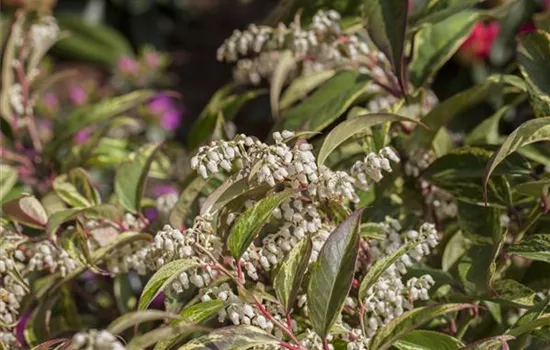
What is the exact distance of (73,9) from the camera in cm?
430

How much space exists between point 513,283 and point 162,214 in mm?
461

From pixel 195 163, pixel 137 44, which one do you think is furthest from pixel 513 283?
pixel 137 44

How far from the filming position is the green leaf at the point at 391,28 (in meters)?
1.20

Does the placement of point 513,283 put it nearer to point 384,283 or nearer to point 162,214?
point 384,283

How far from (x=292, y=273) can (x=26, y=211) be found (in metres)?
0.39

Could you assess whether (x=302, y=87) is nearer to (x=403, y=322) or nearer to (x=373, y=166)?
(x=373, y=166)

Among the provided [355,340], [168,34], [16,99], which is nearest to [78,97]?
[16,99]

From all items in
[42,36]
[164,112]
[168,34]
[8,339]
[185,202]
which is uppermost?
[42,36]

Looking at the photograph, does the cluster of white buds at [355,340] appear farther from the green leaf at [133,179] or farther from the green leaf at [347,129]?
the green leaf at [133,179]

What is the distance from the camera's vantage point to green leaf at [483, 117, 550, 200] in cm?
94

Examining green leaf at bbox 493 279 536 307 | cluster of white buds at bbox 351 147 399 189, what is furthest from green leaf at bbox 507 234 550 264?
cluster of white buds at bbox 351 147 399 189

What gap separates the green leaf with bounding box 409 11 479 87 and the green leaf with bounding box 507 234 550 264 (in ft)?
1.16

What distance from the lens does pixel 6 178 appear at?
137 cm

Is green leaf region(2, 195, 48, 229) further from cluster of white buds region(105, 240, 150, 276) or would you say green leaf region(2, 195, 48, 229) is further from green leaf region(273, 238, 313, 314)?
green leaf region(273, 238, 313, 314)
